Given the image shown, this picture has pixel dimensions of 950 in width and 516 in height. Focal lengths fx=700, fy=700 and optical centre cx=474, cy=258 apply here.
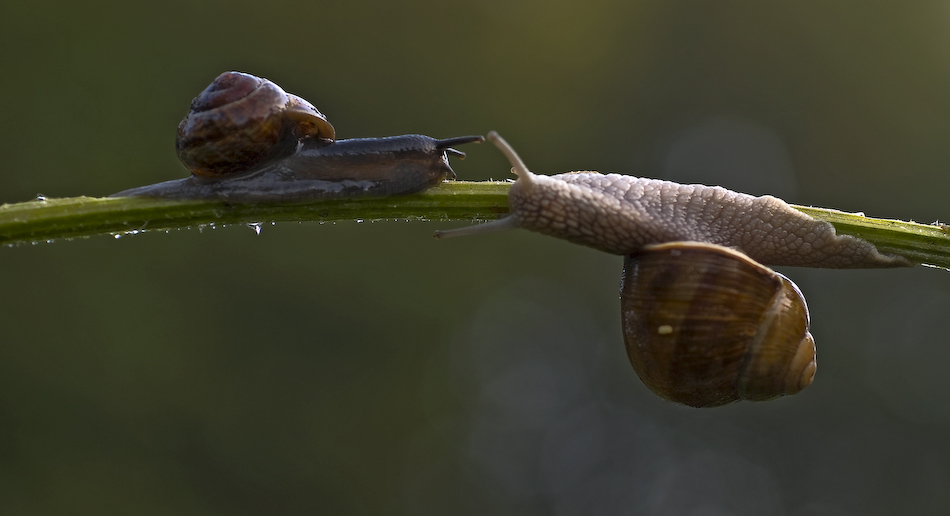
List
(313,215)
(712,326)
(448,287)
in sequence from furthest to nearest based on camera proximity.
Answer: (448,287)
(313,215)
(712,326)

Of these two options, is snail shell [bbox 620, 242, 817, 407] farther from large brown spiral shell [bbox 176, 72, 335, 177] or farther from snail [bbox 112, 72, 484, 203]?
large brown spiral shell [bbox 176, 72, 335, 177]

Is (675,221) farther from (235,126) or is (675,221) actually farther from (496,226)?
(235,126)

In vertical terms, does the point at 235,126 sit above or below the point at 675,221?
above

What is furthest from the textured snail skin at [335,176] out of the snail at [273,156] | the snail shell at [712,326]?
the snail shell at [712,326]

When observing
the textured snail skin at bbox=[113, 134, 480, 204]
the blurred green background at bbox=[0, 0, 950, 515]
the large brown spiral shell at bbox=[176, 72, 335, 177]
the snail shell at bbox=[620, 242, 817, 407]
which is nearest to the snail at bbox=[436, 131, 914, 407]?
the snail shell at bbox=[620, 242, 817, 407]

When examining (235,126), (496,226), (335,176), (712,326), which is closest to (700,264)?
(712,326)

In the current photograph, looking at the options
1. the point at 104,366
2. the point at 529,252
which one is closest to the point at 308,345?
the point at 104,366

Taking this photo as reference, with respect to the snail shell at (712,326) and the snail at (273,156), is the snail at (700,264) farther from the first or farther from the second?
the snail at (273,156)
